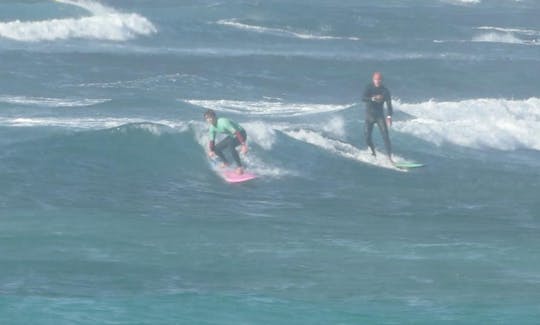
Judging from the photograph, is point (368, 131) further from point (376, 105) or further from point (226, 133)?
point (226, 133)

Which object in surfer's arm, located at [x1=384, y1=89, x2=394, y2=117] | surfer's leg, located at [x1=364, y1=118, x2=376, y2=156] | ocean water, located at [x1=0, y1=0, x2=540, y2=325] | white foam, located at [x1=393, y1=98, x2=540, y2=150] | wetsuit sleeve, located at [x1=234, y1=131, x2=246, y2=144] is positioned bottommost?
white foam, located at [x1=393, y1=98, x2=540, y2=150]

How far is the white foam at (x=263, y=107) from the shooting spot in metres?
27.0

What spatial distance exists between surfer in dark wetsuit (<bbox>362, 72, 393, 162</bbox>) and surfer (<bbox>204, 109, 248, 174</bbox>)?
2.49 metres

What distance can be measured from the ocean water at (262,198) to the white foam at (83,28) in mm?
4691

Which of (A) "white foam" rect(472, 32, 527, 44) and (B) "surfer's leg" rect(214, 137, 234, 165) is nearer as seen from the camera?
(B) "surfer's leg" rect(214, 137, 234, 165)

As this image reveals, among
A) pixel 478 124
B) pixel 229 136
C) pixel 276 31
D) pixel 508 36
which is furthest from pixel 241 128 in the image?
pixel 508 36

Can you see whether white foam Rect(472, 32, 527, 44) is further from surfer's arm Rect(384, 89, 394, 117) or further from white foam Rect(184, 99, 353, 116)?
surfer's arm Rect(384, 89, 394, 117)

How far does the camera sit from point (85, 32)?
4475cm

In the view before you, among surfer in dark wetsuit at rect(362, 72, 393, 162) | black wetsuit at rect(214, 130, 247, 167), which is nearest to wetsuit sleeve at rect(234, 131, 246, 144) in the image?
black wetsuit at rect(214, 130, 247, 167)

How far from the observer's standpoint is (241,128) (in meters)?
17.7

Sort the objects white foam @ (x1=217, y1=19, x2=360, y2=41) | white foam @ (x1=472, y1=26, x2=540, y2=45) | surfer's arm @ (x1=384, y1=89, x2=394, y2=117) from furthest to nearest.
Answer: white foam @ (x1=472, y1=26, x2=540, y2=45) → white foam @ (x1=217, y1=19, x2=360, y2=41) → surfer's arm @ (x1=384, y1=89, x2=394, y2=117)

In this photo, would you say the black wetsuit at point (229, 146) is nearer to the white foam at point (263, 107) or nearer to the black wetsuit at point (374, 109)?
the black wetsuit at point (374, 109)

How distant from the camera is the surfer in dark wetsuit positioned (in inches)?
760

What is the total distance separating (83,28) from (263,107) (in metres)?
19.0
